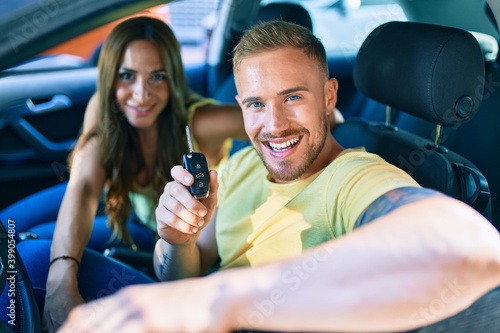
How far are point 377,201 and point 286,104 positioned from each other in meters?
0.48

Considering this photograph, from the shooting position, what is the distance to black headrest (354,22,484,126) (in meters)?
1.56

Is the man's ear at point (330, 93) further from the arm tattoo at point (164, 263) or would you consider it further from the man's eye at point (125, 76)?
the man's eye at point (125, 76)

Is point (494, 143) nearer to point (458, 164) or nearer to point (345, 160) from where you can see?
point (458, 164)

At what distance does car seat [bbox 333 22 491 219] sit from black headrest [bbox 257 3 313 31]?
2.31 feet

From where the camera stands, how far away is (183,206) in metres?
1.40

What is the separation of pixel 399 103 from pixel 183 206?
2.30 ft

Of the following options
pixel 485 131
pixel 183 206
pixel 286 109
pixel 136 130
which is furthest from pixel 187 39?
pixel 183 206

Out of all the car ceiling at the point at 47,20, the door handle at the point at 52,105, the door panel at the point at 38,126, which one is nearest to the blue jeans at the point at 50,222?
the door panel at the point at 38,126

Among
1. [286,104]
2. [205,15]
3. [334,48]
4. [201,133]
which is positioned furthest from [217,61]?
[286,104]

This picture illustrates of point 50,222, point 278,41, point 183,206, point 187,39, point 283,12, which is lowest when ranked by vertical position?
point 50,222

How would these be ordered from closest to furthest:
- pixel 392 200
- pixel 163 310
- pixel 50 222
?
pixel 163 310, pixel 392 200, pixel 50 222

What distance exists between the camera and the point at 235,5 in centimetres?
304

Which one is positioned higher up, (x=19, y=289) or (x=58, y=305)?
(x=19, y=289)

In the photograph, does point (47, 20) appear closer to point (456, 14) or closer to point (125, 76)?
point (125, 76)
